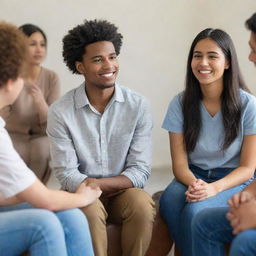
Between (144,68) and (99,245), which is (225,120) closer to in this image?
(99,245)

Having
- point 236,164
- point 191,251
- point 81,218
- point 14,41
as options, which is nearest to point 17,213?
point 81,218

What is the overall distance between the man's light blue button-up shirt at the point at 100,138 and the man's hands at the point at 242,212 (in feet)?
1.63

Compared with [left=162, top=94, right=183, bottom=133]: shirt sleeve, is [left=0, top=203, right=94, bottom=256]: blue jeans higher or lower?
lower

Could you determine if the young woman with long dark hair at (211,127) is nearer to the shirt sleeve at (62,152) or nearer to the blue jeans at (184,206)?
the blue jeans at (184,206)

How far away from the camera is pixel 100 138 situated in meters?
1.94

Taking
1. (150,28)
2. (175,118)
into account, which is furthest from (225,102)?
(150,28)

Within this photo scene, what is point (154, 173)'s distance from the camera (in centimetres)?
330

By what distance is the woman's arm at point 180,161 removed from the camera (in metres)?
1.90

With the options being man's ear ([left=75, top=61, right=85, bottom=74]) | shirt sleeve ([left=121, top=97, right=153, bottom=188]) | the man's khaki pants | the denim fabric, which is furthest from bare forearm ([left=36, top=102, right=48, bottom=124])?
the denim fabric

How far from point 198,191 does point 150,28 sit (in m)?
1.63

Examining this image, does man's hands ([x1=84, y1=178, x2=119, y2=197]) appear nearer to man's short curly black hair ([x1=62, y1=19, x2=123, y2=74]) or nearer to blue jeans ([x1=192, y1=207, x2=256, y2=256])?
blue jeans ([x1=192, y1=207, x2=256, y2=256])

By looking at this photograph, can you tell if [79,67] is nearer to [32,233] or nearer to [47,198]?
[47,198]

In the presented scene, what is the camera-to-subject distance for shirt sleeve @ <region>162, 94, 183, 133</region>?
6.54ft

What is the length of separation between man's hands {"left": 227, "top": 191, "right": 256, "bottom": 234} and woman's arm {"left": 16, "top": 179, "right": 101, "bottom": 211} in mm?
492
